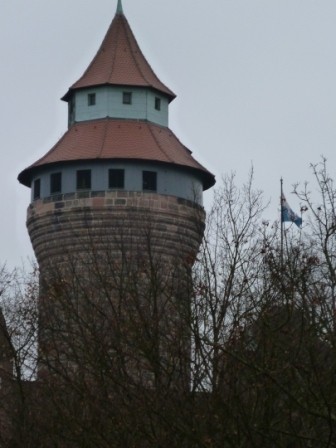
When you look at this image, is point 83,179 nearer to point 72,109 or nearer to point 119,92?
point 119,92

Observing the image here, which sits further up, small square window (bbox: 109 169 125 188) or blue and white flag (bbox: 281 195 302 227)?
small square window (bbox: 109 169 125 188)

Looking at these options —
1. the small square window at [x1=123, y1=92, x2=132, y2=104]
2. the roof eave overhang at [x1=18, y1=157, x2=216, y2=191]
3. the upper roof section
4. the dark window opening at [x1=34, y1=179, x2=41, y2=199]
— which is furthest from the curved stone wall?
the upper roof section

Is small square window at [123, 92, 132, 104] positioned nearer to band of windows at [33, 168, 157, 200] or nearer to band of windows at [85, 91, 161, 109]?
band of windows at [85, 91, 161, 109]

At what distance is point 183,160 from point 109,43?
563 centimetres

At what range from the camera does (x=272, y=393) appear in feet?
67.9

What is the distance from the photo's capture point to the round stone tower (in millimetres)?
51969

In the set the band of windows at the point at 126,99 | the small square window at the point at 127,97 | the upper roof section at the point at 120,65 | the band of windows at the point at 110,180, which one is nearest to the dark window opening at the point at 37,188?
the band of windows at the point at 110,180

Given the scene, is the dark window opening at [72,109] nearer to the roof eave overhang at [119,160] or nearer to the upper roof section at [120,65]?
the upper roof section at [120,65]

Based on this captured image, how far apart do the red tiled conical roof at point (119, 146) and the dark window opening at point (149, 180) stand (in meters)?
0.49

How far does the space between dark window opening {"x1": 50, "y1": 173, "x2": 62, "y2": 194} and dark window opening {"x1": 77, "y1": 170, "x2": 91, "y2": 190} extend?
0.58 metres

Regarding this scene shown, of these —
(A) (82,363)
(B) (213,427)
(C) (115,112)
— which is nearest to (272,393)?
(B) (213,427)

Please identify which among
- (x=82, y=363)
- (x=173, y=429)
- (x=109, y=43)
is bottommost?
(x=173, y=429)

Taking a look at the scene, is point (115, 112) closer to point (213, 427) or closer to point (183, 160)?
point (183, 160)

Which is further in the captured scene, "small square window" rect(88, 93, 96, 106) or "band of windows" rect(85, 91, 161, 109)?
"small square window" rect(88, 93, 96, 106)
